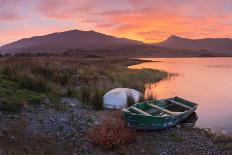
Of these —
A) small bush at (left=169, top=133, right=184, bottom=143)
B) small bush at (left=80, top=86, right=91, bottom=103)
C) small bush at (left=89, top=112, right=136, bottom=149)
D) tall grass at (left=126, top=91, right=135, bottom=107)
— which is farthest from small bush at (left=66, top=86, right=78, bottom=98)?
small bush at (left=89, top=112, right=136, bottom=149)

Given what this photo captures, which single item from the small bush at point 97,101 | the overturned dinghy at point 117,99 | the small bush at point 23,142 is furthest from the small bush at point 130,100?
the small bush at point 23,142

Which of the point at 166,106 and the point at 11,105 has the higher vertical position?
the point at 11,105

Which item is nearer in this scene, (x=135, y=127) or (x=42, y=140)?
(x=42, y=140)

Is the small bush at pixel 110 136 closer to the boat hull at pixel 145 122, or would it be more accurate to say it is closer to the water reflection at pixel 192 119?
the boat hull at pixel 145 122

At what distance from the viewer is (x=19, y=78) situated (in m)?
20.4

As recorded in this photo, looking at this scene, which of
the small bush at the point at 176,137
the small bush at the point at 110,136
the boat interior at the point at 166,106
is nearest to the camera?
the small bush at the point at 110,136

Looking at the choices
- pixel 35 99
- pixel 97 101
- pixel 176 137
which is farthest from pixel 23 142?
pixel 97 101

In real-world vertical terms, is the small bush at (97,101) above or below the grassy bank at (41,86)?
below

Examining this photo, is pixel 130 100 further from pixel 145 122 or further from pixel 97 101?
pixel 145 122

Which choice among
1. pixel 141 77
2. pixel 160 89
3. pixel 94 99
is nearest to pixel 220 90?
pixel 160 89

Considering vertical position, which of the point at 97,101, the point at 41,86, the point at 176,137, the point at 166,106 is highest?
the point at 41,86

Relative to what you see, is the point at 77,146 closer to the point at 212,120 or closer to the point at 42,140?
the point at 42,140

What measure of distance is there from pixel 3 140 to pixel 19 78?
987 cm

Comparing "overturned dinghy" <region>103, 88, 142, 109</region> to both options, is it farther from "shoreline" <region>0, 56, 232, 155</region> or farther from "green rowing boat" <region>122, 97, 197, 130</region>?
"shoreline" <region>0, 56, 232, 155</region>
